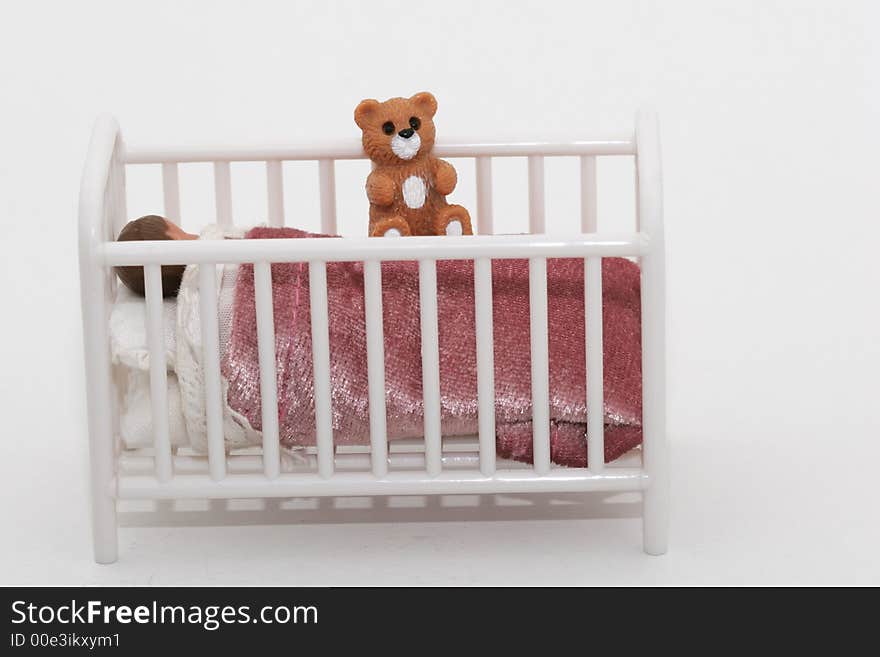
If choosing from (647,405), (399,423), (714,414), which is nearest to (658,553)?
(647,405)

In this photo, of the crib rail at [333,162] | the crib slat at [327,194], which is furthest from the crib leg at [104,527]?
the crib slat at [327,194]

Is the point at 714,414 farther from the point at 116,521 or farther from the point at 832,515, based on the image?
the point at 116,521

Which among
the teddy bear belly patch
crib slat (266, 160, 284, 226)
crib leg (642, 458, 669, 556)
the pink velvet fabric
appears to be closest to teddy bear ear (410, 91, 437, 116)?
the teddy bear belly patch

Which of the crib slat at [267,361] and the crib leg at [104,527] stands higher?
the crib slat at [267,361]

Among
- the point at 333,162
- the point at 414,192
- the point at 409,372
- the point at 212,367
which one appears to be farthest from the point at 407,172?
the point at 212,367

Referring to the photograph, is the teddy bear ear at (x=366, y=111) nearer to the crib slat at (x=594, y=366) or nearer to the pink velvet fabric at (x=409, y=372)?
the pink velvet fabric at (x=409, y=372)

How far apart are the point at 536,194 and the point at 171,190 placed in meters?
0.58

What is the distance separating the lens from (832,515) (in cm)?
286

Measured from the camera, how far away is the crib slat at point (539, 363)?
263 centimetres

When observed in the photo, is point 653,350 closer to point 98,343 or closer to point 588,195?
point 588,195

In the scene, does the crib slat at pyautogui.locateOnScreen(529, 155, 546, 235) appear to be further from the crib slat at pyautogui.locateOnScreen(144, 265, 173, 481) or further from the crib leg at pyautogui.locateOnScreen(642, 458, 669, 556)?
the crib slat at pyautogui.locateOnScreen(144, 265, 173, 481)

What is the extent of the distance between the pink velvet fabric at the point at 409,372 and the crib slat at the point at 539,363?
0.03m

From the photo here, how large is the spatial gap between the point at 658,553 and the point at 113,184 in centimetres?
96
